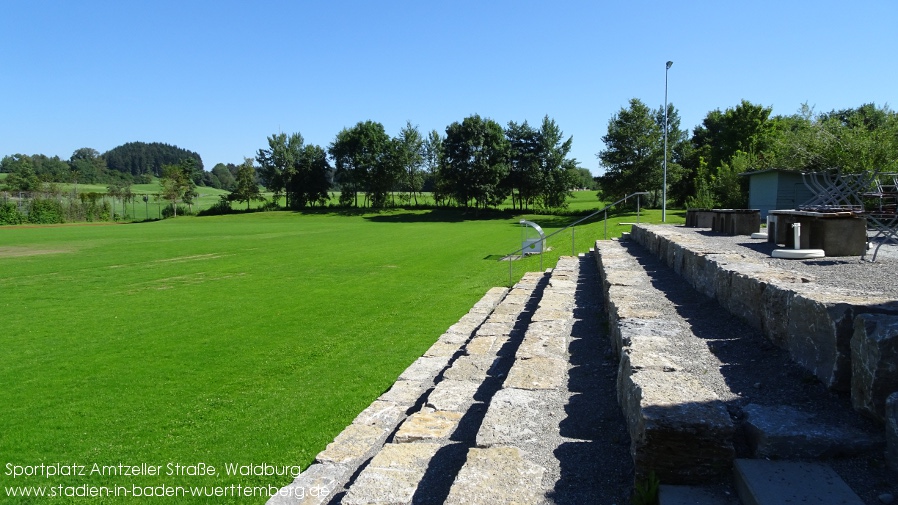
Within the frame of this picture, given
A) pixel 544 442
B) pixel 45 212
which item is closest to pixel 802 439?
pixel 544 442

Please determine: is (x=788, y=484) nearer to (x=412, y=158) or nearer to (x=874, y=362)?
(x=874, y=362)

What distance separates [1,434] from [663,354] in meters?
6.97

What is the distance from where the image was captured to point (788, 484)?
2.61 meters

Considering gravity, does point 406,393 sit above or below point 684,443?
below

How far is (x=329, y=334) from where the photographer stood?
35.8ft

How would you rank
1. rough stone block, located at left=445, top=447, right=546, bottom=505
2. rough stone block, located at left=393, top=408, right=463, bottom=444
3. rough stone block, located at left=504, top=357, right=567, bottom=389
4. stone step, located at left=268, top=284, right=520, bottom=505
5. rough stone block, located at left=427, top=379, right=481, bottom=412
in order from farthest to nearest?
rough stone block, located at left=427, top=379, right=481, bottom=412 < rough stone block, located at left=504, top=357, right=567, bottom=389 < rough stone block, located at left=393, top=408, right=463, bottom=444 < stone step, located at left=268, top=284, right=520, bottom=505 < rough stone block, located at left=445, top=447, right=546, bottom=505

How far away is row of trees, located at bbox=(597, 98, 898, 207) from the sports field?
13826 mm

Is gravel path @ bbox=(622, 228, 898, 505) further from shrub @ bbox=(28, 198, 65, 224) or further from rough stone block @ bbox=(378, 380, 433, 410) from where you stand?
shrub @ bbox=(28, 198, 65, 224)

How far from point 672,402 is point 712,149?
66.3 meters

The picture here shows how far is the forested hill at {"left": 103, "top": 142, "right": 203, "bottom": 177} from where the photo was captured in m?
160

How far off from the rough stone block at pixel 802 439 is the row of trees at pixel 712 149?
84.1 ft

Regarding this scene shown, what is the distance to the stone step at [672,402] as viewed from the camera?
2895 mm

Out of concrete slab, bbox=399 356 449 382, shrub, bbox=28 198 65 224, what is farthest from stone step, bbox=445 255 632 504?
shrub, bbox=28 198 65 224

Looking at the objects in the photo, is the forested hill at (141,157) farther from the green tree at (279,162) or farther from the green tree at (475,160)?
the green tree at (475,160)
